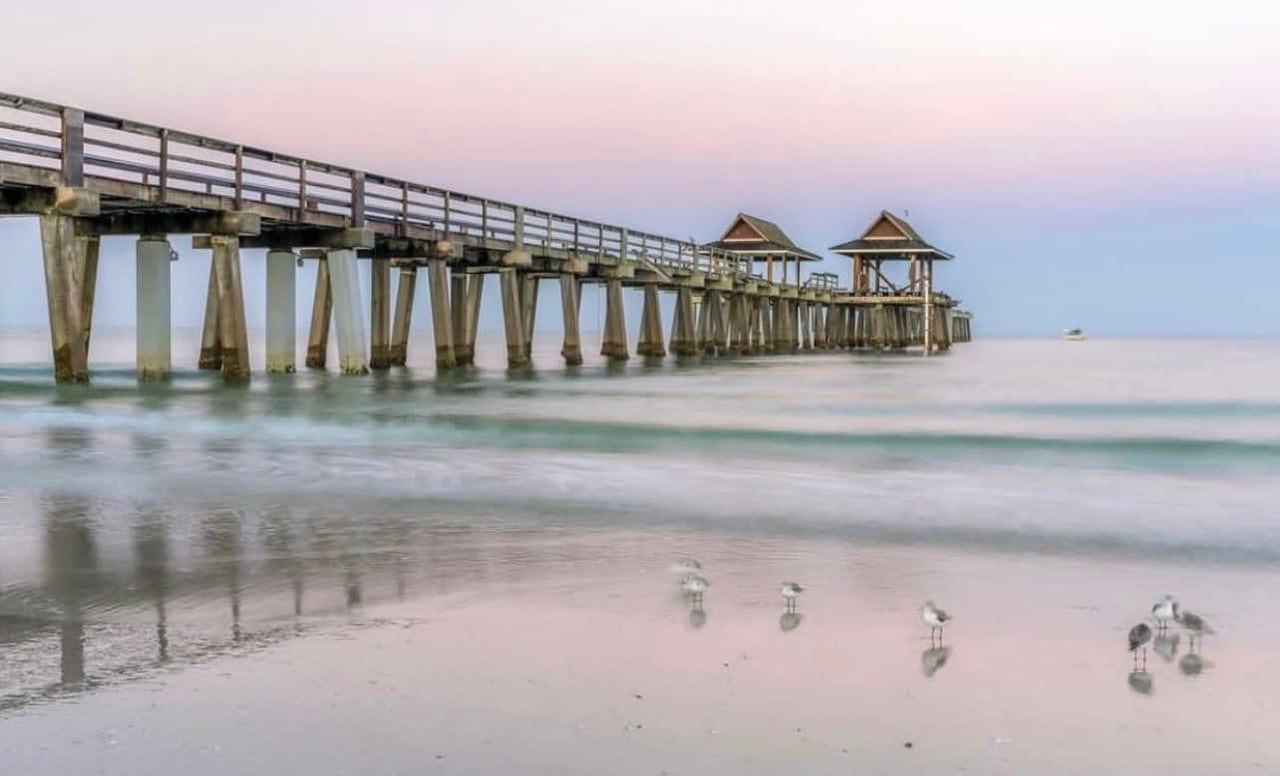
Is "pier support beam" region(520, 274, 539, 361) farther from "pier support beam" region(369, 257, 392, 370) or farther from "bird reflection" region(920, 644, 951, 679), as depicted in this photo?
"bird reflection" region(920, 644, 951, 679)

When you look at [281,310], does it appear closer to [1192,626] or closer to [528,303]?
[528,303]

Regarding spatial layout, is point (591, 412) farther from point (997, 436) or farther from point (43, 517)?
point (43, 517)

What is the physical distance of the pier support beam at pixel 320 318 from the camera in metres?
29.4

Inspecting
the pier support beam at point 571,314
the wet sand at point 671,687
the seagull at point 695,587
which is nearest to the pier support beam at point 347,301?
the pier support beam at point 571,314

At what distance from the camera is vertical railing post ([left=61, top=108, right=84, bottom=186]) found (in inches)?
655

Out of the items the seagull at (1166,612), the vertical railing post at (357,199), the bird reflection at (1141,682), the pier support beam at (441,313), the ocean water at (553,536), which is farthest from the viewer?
the pier support beam at (441,313)

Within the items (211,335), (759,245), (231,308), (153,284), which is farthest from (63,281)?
(759,245)

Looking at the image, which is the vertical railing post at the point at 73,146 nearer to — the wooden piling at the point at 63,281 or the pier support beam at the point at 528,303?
the wooden piling at the point at 63,281

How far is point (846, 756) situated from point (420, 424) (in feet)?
45.5

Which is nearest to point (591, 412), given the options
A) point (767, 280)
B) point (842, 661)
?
point (842, 661)

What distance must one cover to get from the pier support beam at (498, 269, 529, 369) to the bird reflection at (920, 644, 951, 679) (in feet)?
86.9

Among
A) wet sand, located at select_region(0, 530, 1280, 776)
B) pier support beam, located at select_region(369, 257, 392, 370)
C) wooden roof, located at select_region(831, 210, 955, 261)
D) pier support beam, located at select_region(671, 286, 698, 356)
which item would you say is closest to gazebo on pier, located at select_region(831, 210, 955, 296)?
wooden roof, located at select_region(831, 210, 955, 261)

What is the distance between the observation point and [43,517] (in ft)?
28.2

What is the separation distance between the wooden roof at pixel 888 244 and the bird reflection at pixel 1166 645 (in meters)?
59.5
